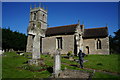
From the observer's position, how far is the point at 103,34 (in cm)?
2747

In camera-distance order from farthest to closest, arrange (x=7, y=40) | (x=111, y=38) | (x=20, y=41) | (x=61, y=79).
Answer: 1. (x=111, y=38)
2. (x=20, y=41)
3. (x=7, y=40)
4. (x=61, y=79)

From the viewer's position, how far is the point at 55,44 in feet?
92.6

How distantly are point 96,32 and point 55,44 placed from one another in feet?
37.2

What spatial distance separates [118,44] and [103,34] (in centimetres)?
2255

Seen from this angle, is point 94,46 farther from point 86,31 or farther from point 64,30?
point 64,30

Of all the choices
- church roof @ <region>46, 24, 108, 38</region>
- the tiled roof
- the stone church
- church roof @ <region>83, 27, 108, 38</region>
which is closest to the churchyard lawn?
the stone church

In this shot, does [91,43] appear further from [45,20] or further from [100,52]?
[45,20]

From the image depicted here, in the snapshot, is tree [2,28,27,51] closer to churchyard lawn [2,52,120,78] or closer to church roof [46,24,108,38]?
church roof [46,24,108,38]

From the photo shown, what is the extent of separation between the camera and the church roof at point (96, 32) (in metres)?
27.8

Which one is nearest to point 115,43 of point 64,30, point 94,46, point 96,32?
point 96,32

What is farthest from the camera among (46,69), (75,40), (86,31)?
(86,31)

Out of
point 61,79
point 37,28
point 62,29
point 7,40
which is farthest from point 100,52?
point 7,40

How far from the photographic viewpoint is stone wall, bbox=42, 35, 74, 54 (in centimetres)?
2620

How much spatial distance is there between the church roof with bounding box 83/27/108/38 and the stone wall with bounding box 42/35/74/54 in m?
5.73
